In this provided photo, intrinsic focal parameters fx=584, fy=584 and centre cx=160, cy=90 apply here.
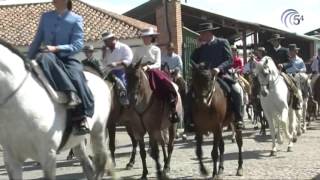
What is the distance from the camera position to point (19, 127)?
614 centimetres

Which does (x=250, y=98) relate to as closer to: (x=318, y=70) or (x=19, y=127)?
(x=318, y=70)

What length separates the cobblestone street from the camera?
10492 mm

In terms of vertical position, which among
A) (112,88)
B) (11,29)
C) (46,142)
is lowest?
(46,142)

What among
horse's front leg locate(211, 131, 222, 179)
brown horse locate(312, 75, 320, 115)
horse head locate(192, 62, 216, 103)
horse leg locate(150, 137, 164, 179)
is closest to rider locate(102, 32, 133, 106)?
horse leg locate(150, 137, 164, 179)

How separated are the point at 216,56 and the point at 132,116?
6.01 feet

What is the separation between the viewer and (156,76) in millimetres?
10508

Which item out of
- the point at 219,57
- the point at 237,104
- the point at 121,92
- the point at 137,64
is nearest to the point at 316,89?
the point at 237,104

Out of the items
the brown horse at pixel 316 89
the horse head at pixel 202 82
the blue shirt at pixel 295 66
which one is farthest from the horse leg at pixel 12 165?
the brown horse at pixel 316 89

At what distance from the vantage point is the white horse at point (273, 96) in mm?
13258

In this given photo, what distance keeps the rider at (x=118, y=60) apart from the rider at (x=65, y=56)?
2.49m

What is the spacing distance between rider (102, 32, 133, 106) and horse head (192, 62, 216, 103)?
120cm

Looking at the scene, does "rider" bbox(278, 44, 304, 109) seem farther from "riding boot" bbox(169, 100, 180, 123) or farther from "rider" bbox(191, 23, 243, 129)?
"riding boot" bbox(169, 100, 180, 123)

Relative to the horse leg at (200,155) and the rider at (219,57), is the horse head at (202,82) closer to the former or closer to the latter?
the rider at (219,57)

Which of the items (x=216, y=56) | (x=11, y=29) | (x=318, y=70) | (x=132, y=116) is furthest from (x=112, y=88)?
(x=11, y=29)
